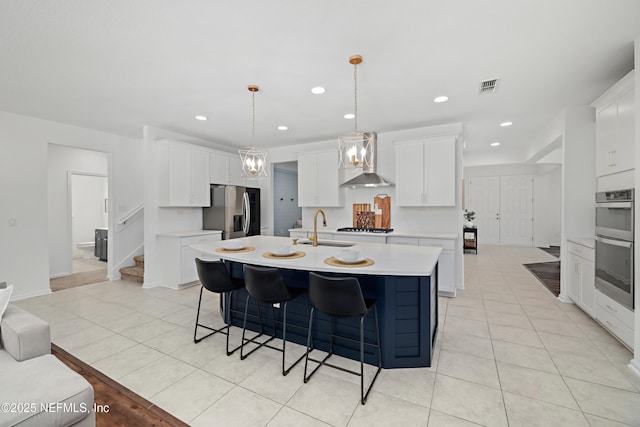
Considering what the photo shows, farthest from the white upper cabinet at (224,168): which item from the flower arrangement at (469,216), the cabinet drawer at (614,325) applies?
the flower arrangement at (469,216)

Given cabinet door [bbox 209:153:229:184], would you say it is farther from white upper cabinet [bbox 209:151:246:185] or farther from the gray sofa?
the gray sofa

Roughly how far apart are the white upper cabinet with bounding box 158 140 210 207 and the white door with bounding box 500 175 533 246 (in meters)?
8.60

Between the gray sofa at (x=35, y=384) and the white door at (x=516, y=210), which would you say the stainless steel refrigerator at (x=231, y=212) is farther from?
the white door at (x=516, y=210)

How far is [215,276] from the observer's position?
2631 millimetres

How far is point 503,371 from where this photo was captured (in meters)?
2.30

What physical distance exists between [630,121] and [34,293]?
7566 millimetres

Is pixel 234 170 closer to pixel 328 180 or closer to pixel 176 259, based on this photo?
pixel 328 180

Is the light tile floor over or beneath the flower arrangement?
beneath

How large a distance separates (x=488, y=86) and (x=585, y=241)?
7.26ft

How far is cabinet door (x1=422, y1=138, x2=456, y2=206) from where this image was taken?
4418 millimetres

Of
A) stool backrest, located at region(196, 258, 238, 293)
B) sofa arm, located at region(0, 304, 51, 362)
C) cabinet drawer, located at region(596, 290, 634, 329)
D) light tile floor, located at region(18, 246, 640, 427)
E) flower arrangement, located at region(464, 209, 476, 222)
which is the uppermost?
flower arrangement, located at region(464, 209, 476, 222)

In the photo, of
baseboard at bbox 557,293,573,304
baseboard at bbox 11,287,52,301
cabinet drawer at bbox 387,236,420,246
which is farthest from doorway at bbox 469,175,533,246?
baseboard at bbox 11,287,52,301

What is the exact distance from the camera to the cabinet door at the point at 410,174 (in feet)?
15.2

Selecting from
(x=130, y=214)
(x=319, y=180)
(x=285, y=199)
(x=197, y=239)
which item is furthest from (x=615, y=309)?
(x=130, y=214)
